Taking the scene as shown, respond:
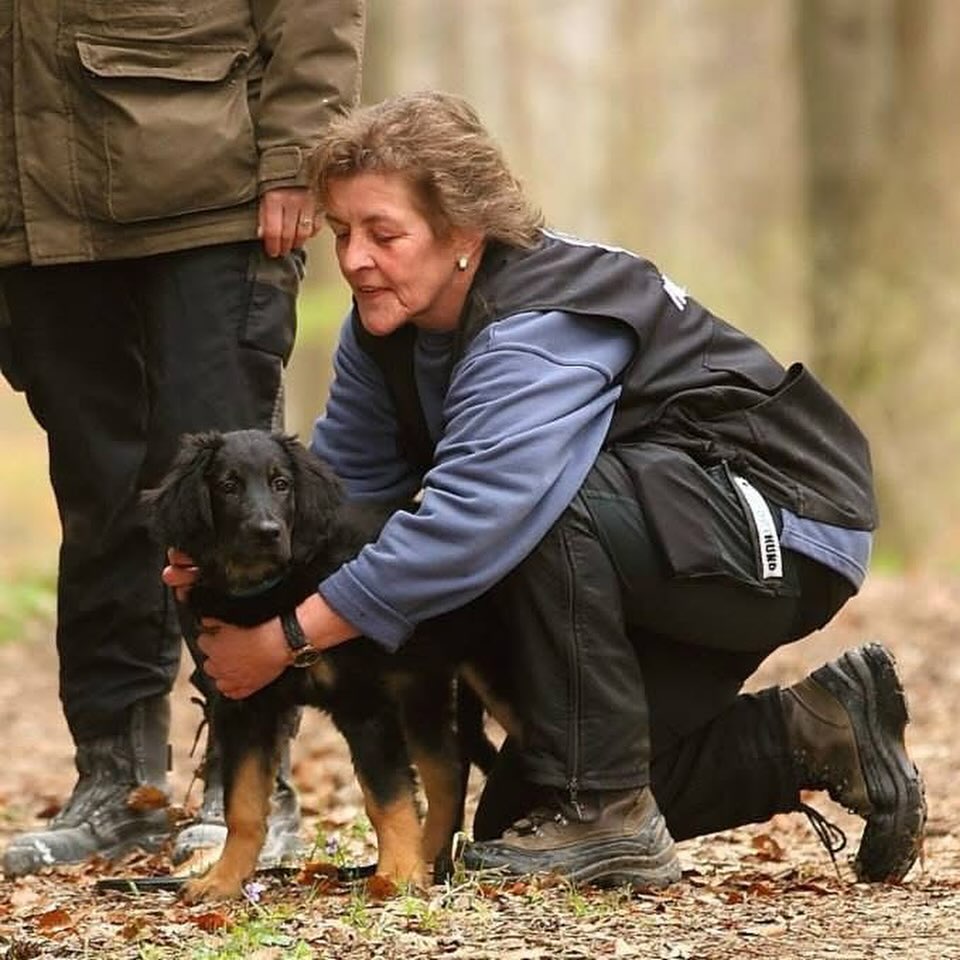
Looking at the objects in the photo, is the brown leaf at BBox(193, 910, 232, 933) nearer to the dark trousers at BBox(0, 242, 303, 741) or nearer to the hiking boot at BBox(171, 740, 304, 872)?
the hiking boot at BBox(171, 740, 304, 872)

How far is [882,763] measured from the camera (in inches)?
188

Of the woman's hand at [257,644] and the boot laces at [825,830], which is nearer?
the woman's hand at [257,644]

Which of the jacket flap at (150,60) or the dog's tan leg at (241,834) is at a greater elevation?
the jacket flap at (150,60)

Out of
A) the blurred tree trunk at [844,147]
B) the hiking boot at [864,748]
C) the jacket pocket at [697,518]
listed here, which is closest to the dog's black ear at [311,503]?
the jacket pocket at [697,518]

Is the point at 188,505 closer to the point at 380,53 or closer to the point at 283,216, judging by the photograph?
the point at 283,216

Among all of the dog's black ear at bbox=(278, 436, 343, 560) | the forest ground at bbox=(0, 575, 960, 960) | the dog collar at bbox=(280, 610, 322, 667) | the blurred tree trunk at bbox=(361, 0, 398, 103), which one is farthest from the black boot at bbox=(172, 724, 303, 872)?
the blurred tree trunk at bbox=(361, 0, 398, 103)

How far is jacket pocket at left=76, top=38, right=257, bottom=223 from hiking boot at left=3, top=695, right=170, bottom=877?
1452mm

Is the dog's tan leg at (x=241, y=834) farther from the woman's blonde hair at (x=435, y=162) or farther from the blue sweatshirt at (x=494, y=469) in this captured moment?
the woman's blonde hair at (x=435, y=162)

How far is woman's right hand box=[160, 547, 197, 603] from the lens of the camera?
444 centimetres

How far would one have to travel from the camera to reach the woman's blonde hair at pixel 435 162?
4.50 metres

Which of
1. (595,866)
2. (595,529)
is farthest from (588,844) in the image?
(595,529)

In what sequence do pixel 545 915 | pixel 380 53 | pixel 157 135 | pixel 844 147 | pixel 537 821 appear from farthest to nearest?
pixel 844 147 < pixel 380 53 < pixel 157 135 < pixel 537 821 < pixel 545 915

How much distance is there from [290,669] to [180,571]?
0.33m

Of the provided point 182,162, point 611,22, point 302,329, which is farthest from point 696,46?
point 182,162
